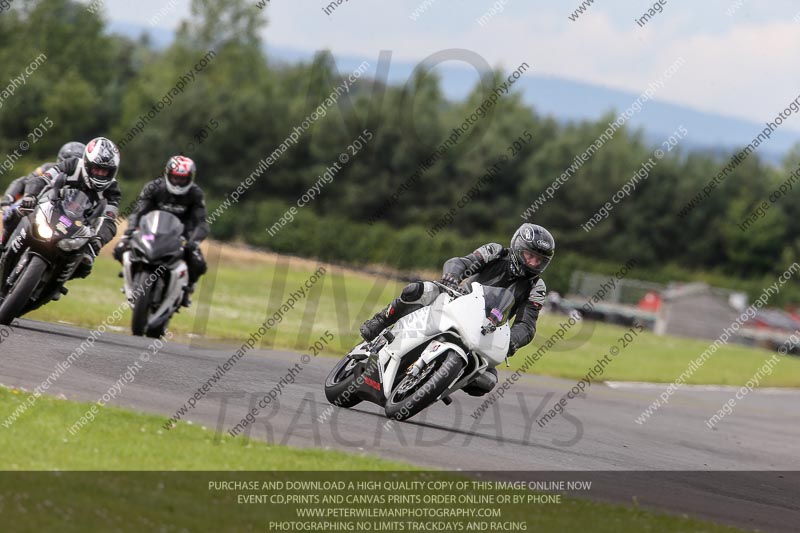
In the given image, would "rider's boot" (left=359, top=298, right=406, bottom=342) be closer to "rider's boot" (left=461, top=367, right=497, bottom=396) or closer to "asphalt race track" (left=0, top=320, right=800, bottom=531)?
"asphalt race track" (left=0, top=320, right=800, bottom=531)

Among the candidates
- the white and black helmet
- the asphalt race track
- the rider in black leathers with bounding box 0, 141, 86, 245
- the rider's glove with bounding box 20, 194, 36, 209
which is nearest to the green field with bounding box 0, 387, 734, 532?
the asphalt race track

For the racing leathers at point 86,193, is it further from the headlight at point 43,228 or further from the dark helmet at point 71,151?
the dark helmet at point 71,151

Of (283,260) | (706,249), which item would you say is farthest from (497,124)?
(283,260)

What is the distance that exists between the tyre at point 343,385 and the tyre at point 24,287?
3579 mm

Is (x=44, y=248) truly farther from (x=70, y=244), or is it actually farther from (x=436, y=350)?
(x=436, y=350)

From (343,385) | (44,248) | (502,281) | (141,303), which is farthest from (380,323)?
(141,303)

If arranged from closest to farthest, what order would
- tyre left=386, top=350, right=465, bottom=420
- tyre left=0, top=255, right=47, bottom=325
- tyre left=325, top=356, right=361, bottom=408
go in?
tyre left=386, top=350, right=465, bottom=420
tyre left=325, top=356, right=361, bottom=408
tyre left=0, top=255, right=47, bottom=325

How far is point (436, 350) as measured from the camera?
1021cm

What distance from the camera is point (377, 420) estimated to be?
1077 cm

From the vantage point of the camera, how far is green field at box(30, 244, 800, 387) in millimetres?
21594

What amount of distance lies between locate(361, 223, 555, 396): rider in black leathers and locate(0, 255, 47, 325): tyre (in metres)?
3.93

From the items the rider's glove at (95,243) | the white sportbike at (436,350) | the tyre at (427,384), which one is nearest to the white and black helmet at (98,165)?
the rider's glove at (95,243)
